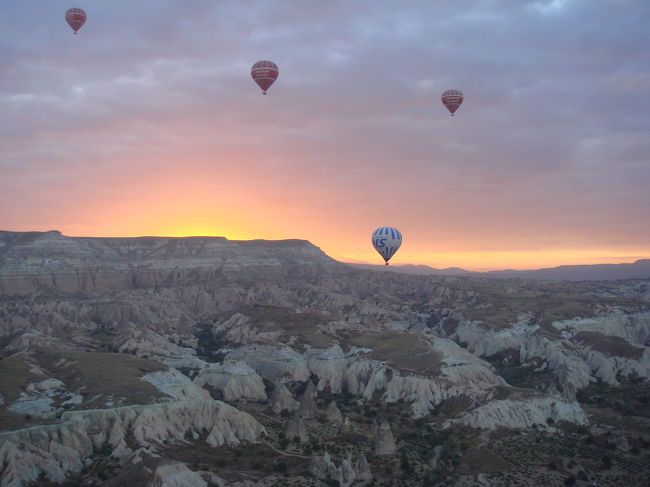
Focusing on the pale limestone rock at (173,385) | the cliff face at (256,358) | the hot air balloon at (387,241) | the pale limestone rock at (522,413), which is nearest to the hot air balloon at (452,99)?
the hot air balloon at (387,241)

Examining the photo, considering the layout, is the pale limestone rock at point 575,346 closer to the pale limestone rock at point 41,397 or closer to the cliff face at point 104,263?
the pale limestone rock at point 41,397

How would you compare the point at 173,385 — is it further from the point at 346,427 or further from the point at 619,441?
the point at 619,441

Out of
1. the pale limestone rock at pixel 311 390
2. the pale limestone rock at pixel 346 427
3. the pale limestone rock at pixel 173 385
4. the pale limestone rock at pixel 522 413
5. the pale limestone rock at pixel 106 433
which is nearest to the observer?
the pale limestone rock at pixel 106 433

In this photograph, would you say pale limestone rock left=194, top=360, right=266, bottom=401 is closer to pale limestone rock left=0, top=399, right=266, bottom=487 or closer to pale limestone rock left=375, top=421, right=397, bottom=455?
pale limestone rock left=0, top=399, right=266, bottom=487

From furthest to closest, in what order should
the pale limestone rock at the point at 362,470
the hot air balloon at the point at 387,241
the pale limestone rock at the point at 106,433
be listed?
the hot air balloon at the point at 387,241
the pale limestone rock at the point at 362,470
the pale limestone rock at the point at 106,433

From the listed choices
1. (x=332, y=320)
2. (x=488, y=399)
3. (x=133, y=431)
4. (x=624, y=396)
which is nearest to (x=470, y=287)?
(x=332, y=320)

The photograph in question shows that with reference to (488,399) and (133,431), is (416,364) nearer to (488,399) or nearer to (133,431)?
(488,399)

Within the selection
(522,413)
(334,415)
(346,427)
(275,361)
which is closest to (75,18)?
(275,361)
